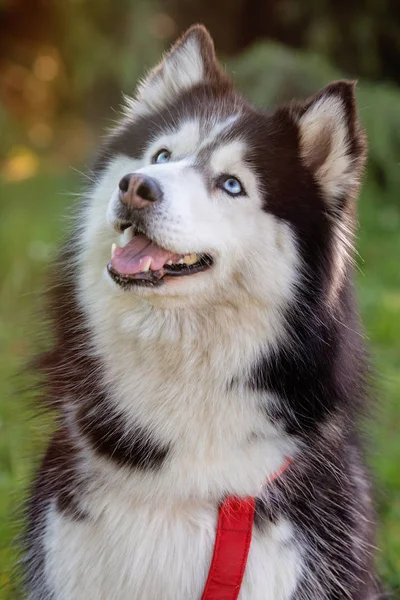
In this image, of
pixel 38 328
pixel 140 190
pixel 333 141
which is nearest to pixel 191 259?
pixel 140 190

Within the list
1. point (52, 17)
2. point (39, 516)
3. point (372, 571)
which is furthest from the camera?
point (52, 17)

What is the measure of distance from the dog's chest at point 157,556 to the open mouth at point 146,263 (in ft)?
2.03

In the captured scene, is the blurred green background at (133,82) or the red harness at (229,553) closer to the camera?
the red harness at (229,553)

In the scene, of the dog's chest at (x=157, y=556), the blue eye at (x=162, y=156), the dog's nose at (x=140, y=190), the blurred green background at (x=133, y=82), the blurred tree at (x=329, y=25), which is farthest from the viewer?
the blurred tree at (x=329, y=25)

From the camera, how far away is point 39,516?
2.31 metres

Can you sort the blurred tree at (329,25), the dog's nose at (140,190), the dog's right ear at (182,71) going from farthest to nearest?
the blurred tree at (329,25) < the dog's right ear at (182,71) < the dog's nose at (140,190)

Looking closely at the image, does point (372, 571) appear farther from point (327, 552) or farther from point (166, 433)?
point (166, 433)

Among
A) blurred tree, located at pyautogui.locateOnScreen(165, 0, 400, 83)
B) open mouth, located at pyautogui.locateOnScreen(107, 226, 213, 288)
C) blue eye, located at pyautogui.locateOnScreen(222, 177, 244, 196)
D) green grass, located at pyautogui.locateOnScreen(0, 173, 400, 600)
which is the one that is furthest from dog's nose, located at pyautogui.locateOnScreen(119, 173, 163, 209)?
blurred tree, located at pyautogui.locateOnScreen(165, 0, 400, 83)

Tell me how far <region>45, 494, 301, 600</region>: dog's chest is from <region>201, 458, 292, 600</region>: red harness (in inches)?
1.4

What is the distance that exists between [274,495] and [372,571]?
62 centimetres

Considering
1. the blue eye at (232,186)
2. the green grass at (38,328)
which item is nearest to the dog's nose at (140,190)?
the blue eye at (232,186)

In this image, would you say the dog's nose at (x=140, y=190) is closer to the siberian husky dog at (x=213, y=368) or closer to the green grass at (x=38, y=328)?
the siberian husky dog at (x=213, y=368)

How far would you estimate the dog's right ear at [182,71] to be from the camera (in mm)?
2504

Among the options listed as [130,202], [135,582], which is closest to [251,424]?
[135,582]
